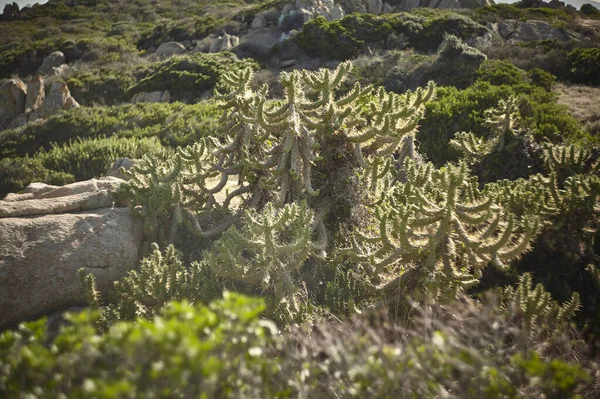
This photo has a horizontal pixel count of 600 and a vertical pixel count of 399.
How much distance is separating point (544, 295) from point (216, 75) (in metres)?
18.1

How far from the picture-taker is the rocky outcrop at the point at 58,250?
11.8ft

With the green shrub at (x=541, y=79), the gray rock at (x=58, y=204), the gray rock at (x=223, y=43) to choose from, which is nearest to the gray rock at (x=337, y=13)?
the gray rock at (x=223, y=43)

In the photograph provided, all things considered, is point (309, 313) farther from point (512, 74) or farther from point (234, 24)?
point (234, 24)

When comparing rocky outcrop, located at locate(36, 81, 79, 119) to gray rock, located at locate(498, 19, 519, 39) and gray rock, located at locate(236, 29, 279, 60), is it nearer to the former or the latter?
gray rock, located at locate(236, 29, 279, 60)

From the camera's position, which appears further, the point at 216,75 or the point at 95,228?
the point at 216,75

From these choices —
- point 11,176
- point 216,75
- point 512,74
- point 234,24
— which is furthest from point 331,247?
point 234,24

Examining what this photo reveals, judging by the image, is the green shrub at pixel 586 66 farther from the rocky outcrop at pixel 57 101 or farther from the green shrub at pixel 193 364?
the rocky outcrop at pixel 57 101

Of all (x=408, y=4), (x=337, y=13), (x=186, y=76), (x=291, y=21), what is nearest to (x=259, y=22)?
(x=291, y=21)

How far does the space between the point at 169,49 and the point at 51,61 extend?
8.80 m

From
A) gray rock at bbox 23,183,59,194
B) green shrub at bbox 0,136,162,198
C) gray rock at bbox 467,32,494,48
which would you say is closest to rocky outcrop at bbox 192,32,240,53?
gray rock at bbox 467,32,494,48

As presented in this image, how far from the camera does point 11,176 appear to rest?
29.9 ft

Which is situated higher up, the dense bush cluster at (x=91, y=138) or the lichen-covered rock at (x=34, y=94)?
the lichen-covered rock at (x=34, y=94)

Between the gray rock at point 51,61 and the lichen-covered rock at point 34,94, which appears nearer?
the lichen-covered rock at point 34,94

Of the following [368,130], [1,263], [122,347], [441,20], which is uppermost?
[441,20]
